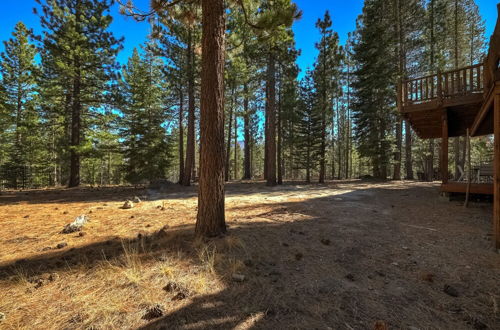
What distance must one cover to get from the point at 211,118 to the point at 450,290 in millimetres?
3587

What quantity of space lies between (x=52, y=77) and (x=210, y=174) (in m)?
13.0

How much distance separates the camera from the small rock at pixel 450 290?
2.14 m

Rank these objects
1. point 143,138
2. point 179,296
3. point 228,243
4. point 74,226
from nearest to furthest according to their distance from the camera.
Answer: point 179,296 < point 228,243 < point 74,226 < point 143,138

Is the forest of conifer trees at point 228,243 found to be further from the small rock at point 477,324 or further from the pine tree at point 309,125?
the pine tree at point 309,125

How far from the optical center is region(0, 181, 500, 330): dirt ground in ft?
5.84

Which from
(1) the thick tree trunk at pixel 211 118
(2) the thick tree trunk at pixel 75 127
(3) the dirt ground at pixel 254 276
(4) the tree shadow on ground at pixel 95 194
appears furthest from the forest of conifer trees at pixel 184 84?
(3) the dirt ground at pixel 254 276

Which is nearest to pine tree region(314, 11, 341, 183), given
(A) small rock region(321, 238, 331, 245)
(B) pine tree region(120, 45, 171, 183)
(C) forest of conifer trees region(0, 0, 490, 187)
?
(C) forest of conifer trees region(0, 0, 490, 187)

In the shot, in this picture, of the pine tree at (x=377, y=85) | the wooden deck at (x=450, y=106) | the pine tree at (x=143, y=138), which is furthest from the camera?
the pine tree at (x=377, y=85)

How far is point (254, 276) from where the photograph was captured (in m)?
2.42

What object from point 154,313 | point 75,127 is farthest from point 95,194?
point 154,313

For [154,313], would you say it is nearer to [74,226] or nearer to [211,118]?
[211,118]

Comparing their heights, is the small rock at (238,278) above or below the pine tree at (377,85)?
below

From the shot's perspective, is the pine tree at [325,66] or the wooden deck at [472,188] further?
the pine tree at [325,66]

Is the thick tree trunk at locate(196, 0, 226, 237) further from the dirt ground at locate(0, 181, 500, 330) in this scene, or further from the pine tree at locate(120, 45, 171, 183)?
the pine tree at locate(120, 45, 171, 183)
